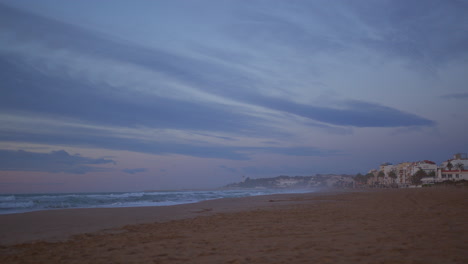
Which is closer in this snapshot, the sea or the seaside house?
the sea

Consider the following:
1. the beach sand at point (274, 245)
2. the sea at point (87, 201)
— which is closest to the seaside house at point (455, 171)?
the sea at point (87, 201)

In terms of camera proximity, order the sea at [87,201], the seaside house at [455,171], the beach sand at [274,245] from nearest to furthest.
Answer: the beach sand at [274,245]
the sea at [87,201]
the seaside house at [455,171]

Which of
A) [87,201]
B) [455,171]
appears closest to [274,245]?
[87,201]

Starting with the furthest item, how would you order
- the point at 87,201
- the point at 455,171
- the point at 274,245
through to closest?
the point at 455,171 < the point at 87,201 < the point at 274,245

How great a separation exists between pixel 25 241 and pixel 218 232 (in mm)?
4867

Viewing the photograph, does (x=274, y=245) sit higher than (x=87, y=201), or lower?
higher

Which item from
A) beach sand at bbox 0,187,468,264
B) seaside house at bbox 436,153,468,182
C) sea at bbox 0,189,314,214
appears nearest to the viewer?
beach sand at bbox 0,187,468,264

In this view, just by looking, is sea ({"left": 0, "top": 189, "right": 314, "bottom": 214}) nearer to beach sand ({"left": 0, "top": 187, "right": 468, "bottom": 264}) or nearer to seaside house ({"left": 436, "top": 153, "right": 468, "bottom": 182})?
beach sand ({"left": 0, "top": 187, "right": 468, "bottom": 264})

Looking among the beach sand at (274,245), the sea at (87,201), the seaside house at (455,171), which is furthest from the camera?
the seaside house at (455,171)

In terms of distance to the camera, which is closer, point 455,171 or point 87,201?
point 87,201

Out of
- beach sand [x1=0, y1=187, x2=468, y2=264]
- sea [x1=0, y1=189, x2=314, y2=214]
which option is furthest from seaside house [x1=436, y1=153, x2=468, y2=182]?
beach sand [x1=0, y1=187, x2=468, y2=264]

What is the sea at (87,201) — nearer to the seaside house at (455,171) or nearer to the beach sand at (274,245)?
the beach sand at (274,245)

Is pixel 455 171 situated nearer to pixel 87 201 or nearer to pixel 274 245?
pixel 87 201

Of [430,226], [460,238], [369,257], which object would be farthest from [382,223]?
[369,257]
